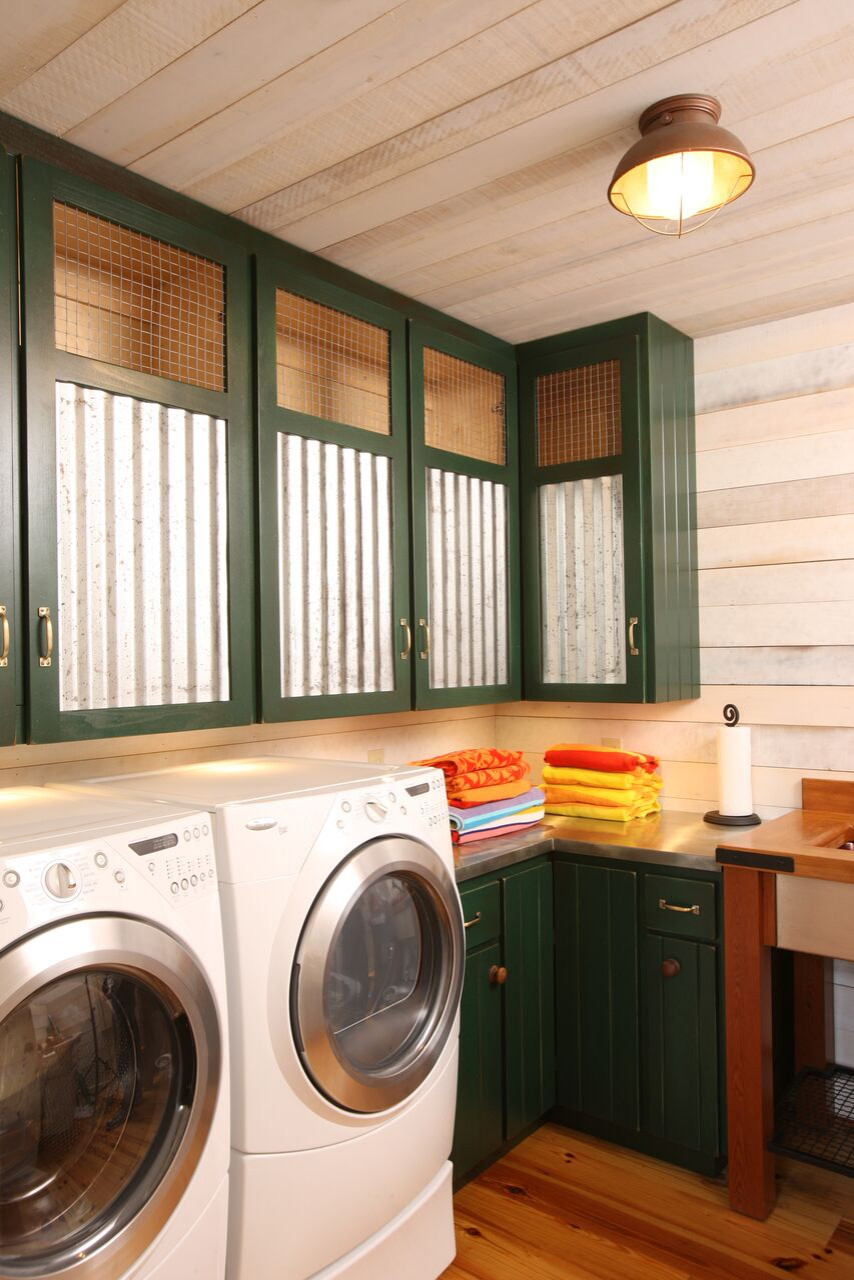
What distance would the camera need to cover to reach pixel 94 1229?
1.39m

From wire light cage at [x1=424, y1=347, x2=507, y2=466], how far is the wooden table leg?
4.85ft

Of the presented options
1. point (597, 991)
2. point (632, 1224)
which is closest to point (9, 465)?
point (597, 991)

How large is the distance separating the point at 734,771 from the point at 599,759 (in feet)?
1.32

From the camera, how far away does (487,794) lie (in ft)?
8.80

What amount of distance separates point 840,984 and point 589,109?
2.44 metres

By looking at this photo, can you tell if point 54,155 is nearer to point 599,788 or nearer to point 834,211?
point 834,211

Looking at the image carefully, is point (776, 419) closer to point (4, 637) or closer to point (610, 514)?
point (610, 514)

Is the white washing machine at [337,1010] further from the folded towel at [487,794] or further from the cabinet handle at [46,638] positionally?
the folded towel at [487,794]

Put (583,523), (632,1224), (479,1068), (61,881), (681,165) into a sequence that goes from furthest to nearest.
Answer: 1. (583,523)
2. (479,1068)
3. (632,1224)
4. (681,165)
5. (61,881)

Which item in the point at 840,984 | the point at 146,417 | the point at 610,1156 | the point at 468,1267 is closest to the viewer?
the point at 146,417

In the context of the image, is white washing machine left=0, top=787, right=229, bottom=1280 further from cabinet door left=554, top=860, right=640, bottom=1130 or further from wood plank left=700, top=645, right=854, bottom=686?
wood plank left=700, top=645, right=854, bottom=686

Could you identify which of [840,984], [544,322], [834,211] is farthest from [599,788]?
[834,211]

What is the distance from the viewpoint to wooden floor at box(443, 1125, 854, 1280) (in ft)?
6.96

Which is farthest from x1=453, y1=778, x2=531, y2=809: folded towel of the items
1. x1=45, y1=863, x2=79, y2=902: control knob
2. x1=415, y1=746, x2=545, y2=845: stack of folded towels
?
x1=45, y1=863, x2=79, y2=902: control knob
